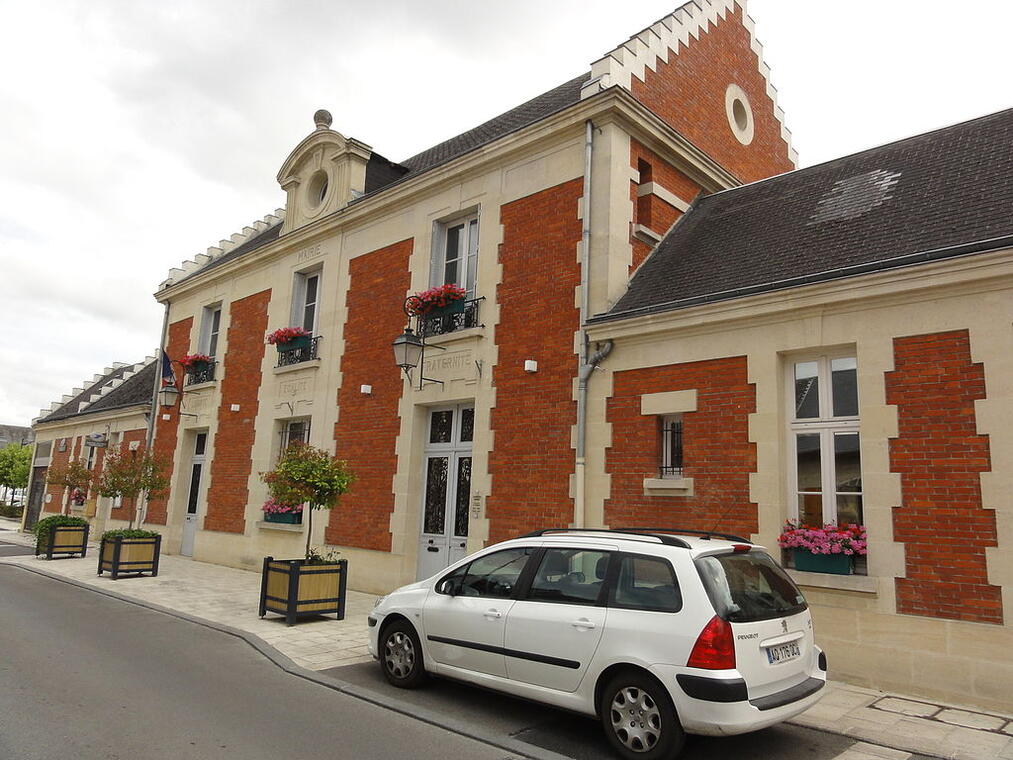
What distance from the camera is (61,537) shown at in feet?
54.2

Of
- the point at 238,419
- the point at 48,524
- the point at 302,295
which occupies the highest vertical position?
the point at 302,295

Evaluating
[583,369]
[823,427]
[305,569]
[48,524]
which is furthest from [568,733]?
[48,524]

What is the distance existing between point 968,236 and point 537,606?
540cm

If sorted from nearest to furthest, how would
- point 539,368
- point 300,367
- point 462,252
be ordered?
point 539,368
point 462,252
point 300,367

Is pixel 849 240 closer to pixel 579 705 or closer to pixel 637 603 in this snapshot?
pixel 637 603

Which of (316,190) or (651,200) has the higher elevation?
(316,190)

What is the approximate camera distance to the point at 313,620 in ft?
31.0

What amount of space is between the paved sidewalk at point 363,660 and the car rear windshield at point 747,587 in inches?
42.4

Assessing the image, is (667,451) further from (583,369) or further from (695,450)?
(583,369)

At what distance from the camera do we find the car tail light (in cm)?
432

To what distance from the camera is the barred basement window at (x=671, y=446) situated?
27.6 feet

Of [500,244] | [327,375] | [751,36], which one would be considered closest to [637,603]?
[500,244]

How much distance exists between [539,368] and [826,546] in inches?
175

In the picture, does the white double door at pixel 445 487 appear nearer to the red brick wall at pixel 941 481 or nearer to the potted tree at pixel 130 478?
the red brick wall at pixel 941 481
